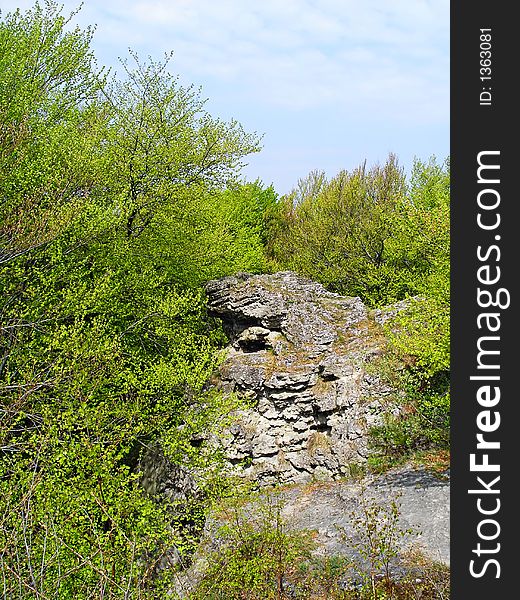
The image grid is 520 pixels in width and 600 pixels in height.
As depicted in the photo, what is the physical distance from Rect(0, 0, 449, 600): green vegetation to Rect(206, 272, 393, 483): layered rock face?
28.5 inches

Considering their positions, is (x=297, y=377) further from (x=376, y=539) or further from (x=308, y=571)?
(x=376, y=539)

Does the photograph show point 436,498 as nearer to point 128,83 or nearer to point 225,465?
point 225,465

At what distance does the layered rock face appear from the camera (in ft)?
45.8

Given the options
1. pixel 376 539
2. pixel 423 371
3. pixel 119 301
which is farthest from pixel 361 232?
pixel 376 539

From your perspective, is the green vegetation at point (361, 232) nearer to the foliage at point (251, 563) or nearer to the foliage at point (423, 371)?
the foliage at point (423, 371)

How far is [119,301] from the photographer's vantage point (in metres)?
17.8

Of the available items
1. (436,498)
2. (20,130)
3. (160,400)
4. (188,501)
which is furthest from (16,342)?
(436,498)

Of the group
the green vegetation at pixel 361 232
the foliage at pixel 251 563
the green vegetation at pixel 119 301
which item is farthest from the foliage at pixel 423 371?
the foliage at pixel 251 563

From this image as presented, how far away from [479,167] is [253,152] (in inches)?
641

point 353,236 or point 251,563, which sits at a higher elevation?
point 353,236

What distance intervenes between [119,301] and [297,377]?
19.2 ft

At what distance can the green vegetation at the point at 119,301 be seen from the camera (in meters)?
11.1

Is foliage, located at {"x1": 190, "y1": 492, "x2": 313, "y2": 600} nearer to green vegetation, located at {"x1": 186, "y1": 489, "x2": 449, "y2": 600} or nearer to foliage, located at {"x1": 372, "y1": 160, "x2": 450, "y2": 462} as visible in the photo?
green vegetation, located at {"x1": 186, "y1": 489, "x2": 449, "y2": 600}

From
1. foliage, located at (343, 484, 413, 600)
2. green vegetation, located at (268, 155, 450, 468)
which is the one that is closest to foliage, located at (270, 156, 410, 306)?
green vegetation, located at (268, 155, 450, 468)
